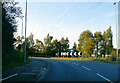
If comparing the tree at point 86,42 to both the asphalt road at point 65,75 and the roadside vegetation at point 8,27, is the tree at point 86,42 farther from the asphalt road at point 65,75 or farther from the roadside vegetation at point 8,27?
the asphalt road at point 65,75

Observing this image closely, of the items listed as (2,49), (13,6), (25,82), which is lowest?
(25,82)

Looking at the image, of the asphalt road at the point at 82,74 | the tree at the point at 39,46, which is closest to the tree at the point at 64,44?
the tree at the point at 39,46

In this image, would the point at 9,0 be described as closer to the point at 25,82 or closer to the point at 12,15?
the point at 12,15

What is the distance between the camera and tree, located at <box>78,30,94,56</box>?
296 ft

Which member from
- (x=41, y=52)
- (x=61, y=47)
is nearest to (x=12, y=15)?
(x=41, y=52)

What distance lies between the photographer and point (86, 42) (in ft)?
304

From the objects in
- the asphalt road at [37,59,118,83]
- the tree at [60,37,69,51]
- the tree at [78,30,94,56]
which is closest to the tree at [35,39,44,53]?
the tree at [60,37,69,51]

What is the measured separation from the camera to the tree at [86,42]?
296ft

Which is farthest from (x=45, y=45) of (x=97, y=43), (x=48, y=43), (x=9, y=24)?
(x=9, y=24)

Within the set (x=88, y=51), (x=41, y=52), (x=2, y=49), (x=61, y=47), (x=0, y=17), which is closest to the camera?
(x=0, y=17)

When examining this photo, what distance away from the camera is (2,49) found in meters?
29.1

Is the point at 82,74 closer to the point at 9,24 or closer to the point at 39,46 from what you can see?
the point at 9,24

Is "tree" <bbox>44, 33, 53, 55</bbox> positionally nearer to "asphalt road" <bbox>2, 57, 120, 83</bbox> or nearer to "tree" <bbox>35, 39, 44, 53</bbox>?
"tree" <bbox>35, 39, 44, 53</bbox>

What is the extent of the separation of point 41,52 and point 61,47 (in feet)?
46.8
